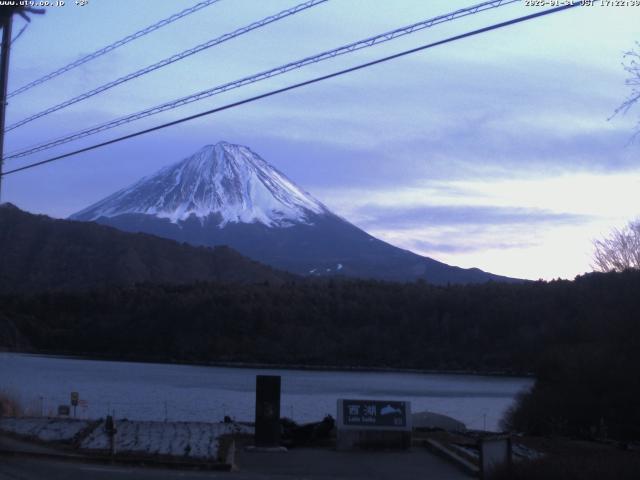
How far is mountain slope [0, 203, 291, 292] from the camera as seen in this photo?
124 meters

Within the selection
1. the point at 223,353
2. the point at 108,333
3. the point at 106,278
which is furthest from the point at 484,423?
the point at 106,278

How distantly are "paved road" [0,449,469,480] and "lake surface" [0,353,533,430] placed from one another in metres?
13.7

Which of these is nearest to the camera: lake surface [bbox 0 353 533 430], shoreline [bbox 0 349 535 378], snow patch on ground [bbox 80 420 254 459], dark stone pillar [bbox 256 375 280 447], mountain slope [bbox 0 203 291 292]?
snow patch on ground [bbox 80 420 254 459]

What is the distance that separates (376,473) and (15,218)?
136 metres

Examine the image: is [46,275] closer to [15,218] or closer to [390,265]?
[15,218]

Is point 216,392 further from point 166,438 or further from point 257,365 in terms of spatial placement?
point 257,365

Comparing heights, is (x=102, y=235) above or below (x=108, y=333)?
above

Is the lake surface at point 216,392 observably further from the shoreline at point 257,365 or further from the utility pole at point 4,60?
the utility pole at point 4,60

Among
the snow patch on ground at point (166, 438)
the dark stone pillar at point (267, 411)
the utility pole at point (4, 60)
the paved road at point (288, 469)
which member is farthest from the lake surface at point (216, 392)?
the utility pole at point (4, 60)

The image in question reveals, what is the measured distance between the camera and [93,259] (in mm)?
130875

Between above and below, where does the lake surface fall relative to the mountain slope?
below

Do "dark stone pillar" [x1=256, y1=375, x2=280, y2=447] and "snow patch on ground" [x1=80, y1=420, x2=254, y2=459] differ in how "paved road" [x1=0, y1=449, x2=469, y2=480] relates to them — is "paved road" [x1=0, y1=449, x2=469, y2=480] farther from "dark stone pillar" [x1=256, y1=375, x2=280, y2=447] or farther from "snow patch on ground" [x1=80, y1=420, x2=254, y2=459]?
"snow patch on ground" [x1=80, y1=420, x2=254, y2=459]

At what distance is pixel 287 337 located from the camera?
306 ft

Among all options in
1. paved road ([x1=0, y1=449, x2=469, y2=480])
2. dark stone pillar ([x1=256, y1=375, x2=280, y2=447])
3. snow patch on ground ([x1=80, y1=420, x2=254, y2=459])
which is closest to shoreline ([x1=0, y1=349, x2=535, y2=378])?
snow patch on ground ([x1=80, y1=420, x2=254, y2=459])
